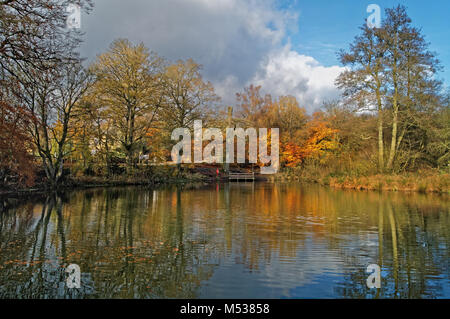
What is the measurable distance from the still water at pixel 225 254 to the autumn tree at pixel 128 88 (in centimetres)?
1559

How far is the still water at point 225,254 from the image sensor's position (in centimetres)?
473

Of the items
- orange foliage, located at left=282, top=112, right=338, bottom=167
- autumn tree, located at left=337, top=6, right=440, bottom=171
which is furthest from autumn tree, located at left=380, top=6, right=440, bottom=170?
orange foliage, located at left=282, top=112, right=338, bottom=167

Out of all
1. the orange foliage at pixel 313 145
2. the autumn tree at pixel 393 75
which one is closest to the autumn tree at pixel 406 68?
the autumn tree at pixel 393 75

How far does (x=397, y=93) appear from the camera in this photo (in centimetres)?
2258

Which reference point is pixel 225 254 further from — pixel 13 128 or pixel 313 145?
pixel 313 145

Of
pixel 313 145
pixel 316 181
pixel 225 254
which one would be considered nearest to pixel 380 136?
pixel 316 181

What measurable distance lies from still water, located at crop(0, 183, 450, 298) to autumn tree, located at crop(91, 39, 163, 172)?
15.6 metres

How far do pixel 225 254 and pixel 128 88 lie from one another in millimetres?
22248

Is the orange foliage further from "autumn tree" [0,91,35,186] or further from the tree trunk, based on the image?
"autumn tree" [0,91,35,186]

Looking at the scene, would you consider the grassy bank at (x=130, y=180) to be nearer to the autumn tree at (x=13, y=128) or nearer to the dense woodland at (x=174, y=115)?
the dense woodland at (x=174, y=115)

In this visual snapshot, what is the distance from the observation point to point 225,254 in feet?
21.5

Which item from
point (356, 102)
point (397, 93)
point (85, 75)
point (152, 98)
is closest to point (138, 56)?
point (152, 98)

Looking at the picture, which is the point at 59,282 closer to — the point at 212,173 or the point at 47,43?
the point at 47,43

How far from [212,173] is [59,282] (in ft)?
112
